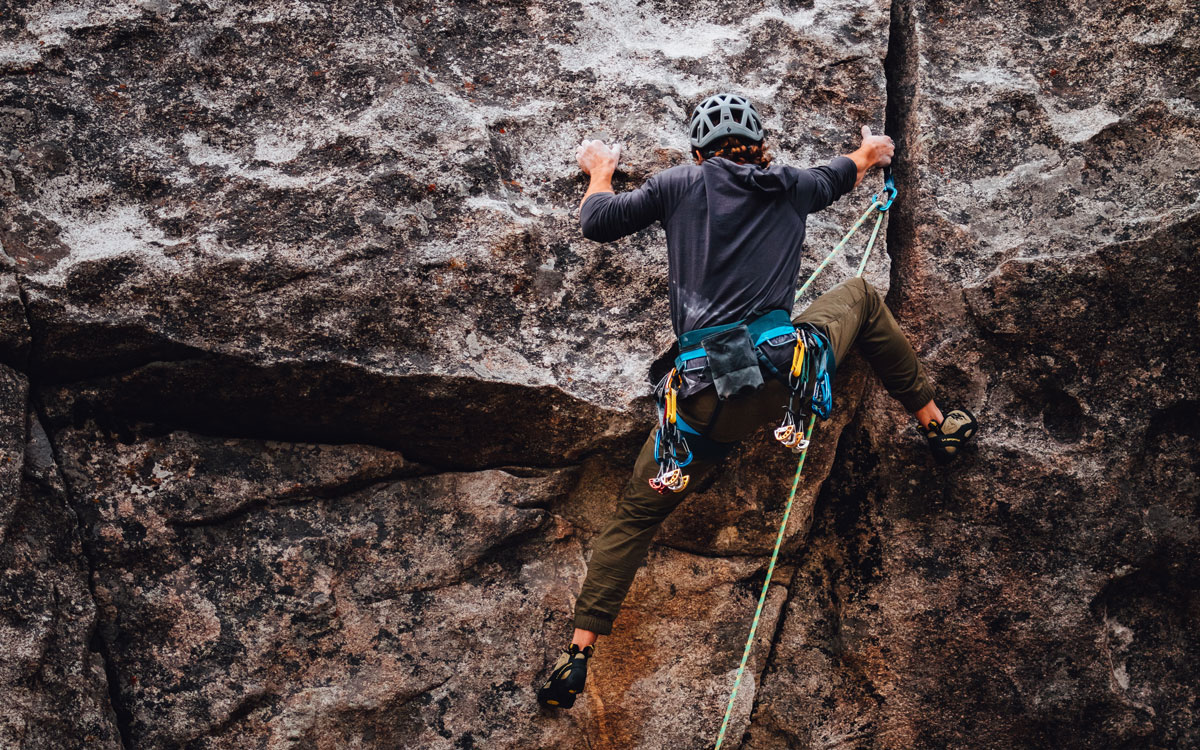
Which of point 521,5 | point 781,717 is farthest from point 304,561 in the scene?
point 521,5

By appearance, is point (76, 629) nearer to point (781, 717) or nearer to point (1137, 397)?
point (781, 717)

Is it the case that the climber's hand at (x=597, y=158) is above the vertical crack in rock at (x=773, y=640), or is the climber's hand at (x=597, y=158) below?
above

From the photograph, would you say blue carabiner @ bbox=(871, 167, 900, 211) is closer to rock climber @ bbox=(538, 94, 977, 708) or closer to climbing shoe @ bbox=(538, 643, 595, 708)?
rock climber @ bbox=(538, 94, 977, 708)

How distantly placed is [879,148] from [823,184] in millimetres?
663

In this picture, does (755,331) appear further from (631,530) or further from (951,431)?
(951,431)

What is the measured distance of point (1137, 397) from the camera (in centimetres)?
502

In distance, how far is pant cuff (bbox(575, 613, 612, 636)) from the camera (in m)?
4.66

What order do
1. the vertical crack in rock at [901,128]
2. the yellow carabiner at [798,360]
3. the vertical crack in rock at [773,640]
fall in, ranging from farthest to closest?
the vertical crack in rock at [773,640]
the vertical crack in rock at [901,128]
the yellow carabiner at [798,360]

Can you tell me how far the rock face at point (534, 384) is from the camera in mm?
4594

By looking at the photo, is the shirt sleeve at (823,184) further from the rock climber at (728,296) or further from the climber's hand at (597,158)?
A: the climber's hand at (597,158)

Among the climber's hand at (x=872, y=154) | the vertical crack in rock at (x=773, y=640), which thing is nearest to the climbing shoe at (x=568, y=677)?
the vertical crack in rock at (x=773, y=640)

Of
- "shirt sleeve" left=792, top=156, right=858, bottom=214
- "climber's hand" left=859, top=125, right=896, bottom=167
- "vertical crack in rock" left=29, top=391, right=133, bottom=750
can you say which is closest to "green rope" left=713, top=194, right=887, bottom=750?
"climber's hand" left=859, top=125, right=896, bottom=167

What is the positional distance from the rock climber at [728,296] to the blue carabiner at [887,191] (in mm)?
506

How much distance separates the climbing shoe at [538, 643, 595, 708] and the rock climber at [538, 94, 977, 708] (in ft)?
2.33
